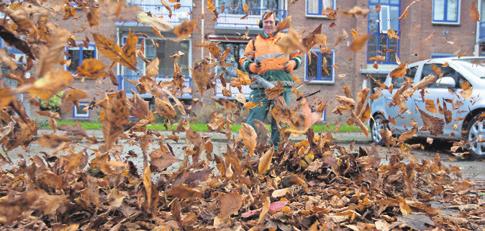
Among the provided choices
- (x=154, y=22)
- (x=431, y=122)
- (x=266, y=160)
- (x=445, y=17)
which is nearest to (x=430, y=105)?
(x=431, y=122)

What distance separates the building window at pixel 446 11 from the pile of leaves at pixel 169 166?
20.3 meters

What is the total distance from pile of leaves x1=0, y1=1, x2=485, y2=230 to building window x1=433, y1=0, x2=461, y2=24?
66.7 ft

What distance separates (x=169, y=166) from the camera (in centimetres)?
189

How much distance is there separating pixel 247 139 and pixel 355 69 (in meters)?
18.7

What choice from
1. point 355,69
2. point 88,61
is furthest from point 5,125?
point 355,69

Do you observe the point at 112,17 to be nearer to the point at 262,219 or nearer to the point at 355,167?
the point at 262,219

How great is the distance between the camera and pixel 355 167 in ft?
8.95

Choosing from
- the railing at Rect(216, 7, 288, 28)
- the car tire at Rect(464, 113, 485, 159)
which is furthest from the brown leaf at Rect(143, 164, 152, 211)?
the railing at Rect(216, 7, 288, 28)

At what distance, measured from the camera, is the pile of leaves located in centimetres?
133

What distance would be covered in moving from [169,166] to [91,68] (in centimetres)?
73

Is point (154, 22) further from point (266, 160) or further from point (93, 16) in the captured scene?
point (266, 160)

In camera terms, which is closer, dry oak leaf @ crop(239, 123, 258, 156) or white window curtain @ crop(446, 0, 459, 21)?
dry oak leaf @ crop(239, 123, 258, 156)

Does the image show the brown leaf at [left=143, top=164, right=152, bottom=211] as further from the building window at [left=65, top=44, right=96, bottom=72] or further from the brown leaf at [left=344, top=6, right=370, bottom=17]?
the brown leaf at [left=344, top=6, right=370, bottom=17]

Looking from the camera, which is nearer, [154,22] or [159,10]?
[154,22]
